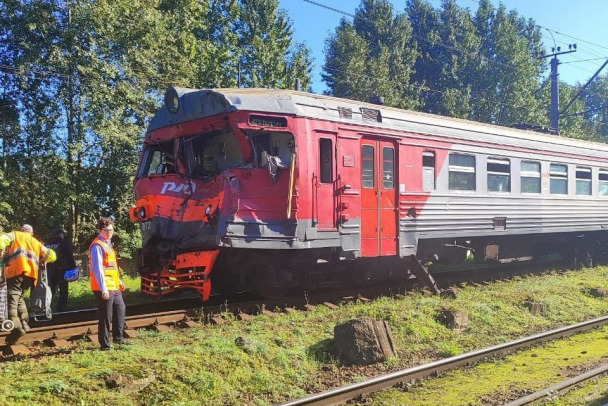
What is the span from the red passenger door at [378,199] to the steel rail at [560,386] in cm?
416

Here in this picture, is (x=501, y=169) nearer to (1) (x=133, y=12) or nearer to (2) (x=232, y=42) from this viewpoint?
(1) (x=133, y=12)

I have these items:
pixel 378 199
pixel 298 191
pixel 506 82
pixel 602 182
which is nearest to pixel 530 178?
pixel 602 182

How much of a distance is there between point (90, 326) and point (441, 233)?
21.9 feet

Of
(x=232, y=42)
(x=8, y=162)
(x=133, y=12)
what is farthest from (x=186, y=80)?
(x=232, y=42)

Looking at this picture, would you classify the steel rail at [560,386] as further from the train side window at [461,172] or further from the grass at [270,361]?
the train side window at [461,172]

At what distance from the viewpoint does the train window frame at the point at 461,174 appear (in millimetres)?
11492

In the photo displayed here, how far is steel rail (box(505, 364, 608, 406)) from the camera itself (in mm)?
5544

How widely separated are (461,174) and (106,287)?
25.3 ft

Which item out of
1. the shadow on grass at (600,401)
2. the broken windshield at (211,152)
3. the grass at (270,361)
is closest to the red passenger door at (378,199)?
the grass at (270,361)

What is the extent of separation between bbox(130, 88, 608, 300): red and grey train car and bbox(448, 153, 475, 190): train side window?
40 mm

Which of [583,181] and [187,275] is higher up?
[583,181]

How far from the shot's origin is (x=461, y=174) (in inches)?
462

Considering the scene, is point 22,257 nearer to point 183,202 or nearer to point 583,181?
point 183,202

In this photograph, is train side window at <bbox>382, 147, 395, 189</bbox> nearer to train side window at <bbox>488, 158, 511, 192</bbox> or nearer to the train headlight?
train side window at <bbox>488, 158, 511, 192</bbox>
